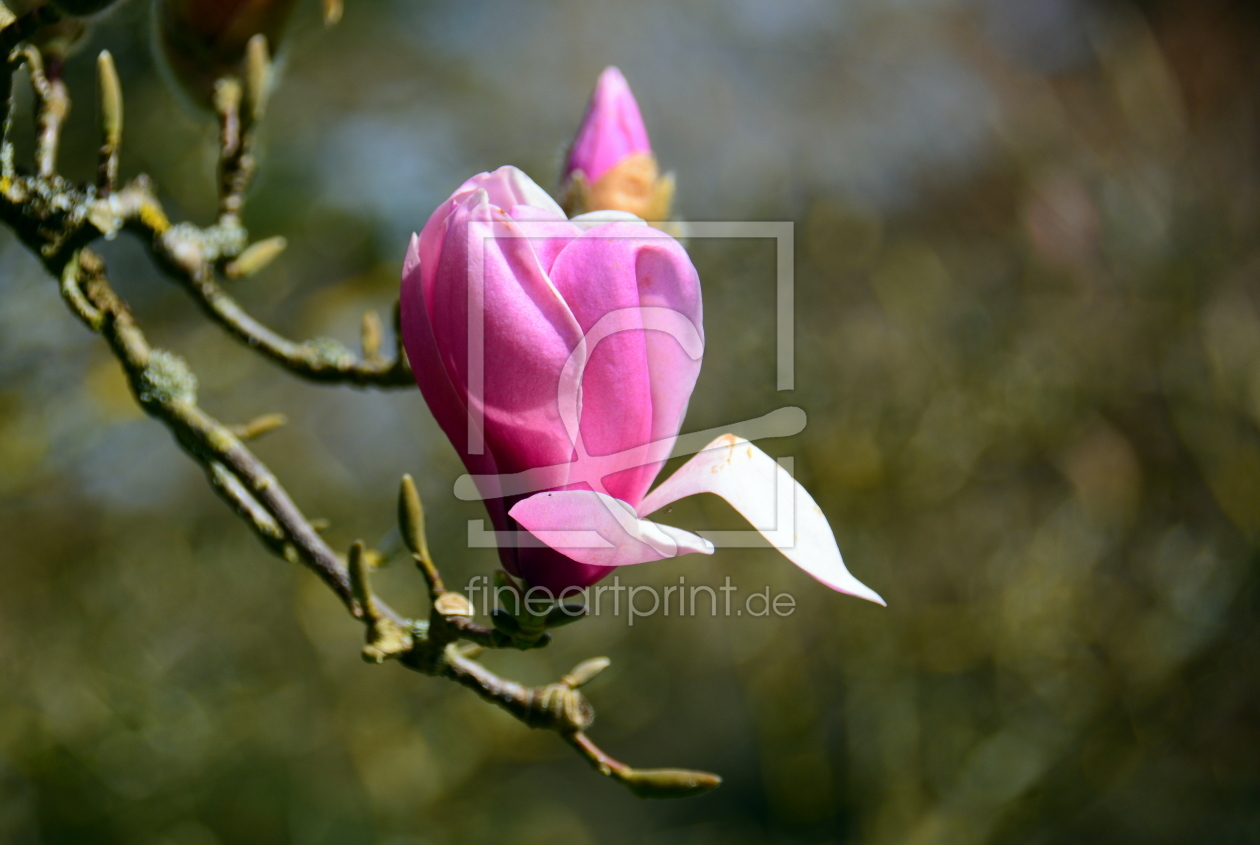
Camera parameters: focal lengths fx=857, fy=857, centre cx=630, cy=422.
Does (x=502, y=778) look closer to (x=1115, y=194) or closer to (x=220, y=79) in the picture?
(x=220, y=79)

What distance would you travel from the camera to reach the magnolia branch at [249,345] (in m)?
0.31

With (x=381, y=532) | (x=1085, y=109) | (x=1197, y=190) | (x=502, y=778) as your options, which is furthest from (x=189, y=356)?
(x=1085, y=109)

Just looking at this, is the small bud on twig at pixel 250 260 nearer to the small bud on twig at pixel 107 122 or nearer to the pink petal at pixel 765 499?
the small bud on twig at pixel 107 122

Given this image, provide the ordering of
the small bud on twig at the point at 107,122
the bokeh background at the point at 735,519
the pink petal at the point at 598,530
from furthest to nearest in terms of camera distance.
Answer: the bokeh background at the point at 735,519 → the small bud on twig at the point at 107,122 → the pink petal at the point at 598,530

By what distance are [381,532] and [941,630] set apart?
973 mm

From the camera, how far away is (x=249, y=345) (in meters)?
0.44

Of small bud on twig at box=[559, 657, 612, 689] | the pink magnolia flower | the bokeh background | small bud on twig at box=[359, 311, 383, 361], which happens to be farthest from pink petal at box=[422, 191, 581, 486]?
the bokeh background

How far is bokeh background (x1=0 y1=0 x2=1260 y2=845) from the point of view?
118cm

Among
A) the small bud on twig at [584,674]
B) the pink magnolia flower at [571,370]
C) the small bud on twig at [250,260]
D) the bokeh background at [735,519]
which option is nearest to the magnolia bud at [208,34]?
the small bud on twig at [250,260]

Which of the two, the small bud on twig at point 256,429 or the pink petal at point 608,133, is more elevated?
the pink petal at point 608,133

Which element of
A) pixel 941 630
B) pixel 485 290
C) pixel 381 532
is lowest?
pixel 941 630

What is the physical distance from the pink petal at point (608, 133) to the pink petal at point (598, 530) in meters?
0.29

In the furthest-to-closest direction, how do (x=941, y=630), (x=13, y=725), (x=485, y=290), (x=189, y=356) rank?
(x=941, y=630)
(x=189, y=356)
(x=13, y=725)
(x=485, y=290)

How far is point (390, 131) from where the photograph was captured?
1.50 meters
